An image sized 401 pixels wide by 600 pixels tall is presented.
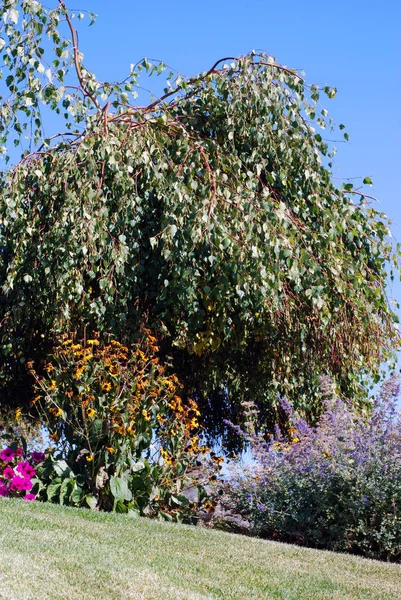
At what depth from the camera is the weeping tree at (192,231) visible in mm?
6078

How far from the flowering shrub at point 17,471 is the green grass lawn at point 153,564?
0.39 metres

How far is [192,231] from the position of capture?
5.91m

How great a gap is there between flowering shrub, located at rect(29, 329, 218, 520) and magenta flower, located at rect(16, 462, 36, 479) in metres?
0.10

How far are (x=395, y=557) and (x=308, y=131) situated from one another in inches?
152

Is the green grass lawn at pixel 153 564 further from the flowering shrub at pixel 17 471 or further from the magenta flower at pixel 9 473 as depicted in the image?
the magenta flower at pixel 9 473

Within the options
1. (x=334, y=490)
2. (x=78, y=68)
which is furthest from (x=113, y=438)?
(x=78, y=68)

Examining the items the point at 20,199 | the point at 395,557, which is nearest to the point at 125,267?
the point at 20,199

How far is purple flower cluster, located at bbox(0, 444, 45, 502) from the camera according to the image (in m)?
5.70

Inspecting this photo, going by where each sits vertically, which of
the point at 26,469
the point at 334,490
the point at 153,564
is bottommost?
the point at 153,564

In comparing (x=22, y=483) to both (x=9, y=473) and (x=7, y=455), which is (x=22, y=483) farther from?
(x=7, y=455)

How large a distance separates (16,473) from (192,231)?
7.74 ft

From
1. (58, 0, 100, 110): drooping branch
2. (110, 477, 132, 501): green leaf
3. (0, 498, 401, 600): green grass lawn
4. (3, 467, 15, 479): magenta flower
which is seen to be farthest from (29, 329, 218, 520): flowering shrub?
(58, 0, 100, 110): drooping branch

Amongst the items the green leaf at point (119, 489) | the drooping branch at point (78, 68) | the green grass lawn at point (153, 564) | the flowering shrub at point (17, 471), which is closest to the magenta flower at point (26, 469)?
the flowering shrub at point (17, 471)

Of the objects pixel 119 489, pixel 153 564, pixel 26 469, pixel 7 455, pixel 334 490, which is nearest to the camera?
pixel 153 564
